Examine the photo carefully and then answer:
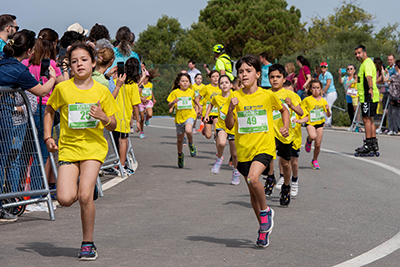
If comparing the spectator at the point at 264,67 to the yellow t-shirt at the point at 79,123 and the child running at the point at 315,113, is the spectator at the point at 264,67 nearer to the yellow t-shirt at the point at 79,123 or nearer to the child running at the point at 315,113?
the child running at the point at 315,113

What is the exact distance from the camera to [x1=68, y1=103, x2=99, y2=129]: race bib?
565cm

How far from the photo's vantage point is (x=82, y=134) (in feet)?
18.7

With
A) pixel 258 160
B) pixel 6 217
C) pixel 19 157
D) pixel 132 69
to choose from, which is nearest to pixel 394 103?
pixel 132 69

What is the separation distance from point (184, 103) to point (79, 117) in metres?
7.37

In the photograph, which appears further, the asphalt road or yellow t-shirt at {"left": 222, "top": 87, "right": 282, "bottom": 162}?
yellow t-shirt at {"left": 222, "top": 87, "right": 282, "bottom": 162}

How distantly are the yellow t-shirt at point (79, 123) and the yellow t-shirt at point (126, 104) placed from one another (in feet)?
14.8

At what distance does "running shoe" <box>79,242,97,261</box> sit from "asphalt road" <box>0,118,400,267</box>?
0.06 meters

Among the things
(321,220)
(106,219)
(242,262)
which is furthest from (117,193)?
(242,262)

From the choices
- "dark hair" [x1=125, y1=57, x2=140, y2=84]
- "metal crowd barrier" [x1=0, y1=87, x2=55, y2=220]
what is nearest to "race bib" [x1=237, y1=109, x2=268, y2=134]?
"metal crowd barrier" [x1=0, y1=87, x2=55, y2=220]

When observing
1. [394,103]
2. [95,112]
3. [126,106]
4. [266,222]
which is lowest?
[266,222]

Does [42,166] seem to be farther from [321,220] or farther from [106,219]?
[321,220]

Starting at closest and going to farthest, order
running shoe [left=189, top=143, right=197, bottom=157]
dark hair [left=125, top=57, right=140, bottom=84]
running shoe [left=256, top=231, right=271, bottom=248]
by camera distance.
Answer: running shoe [left=256, top=231, right=271, bottom=248], dark hair [left=125, top=57, right=140, bottom=84], running shoe [left=189, top=143, right=197, bottom=157]

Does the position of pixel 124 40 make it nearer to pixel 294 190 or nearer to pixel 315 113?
pixel 315 113

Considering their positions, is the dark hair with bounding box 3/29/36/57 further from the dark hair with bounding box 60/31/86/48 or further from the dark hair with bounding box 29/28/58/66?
the dark hair with bounding box 60/31/86/48
